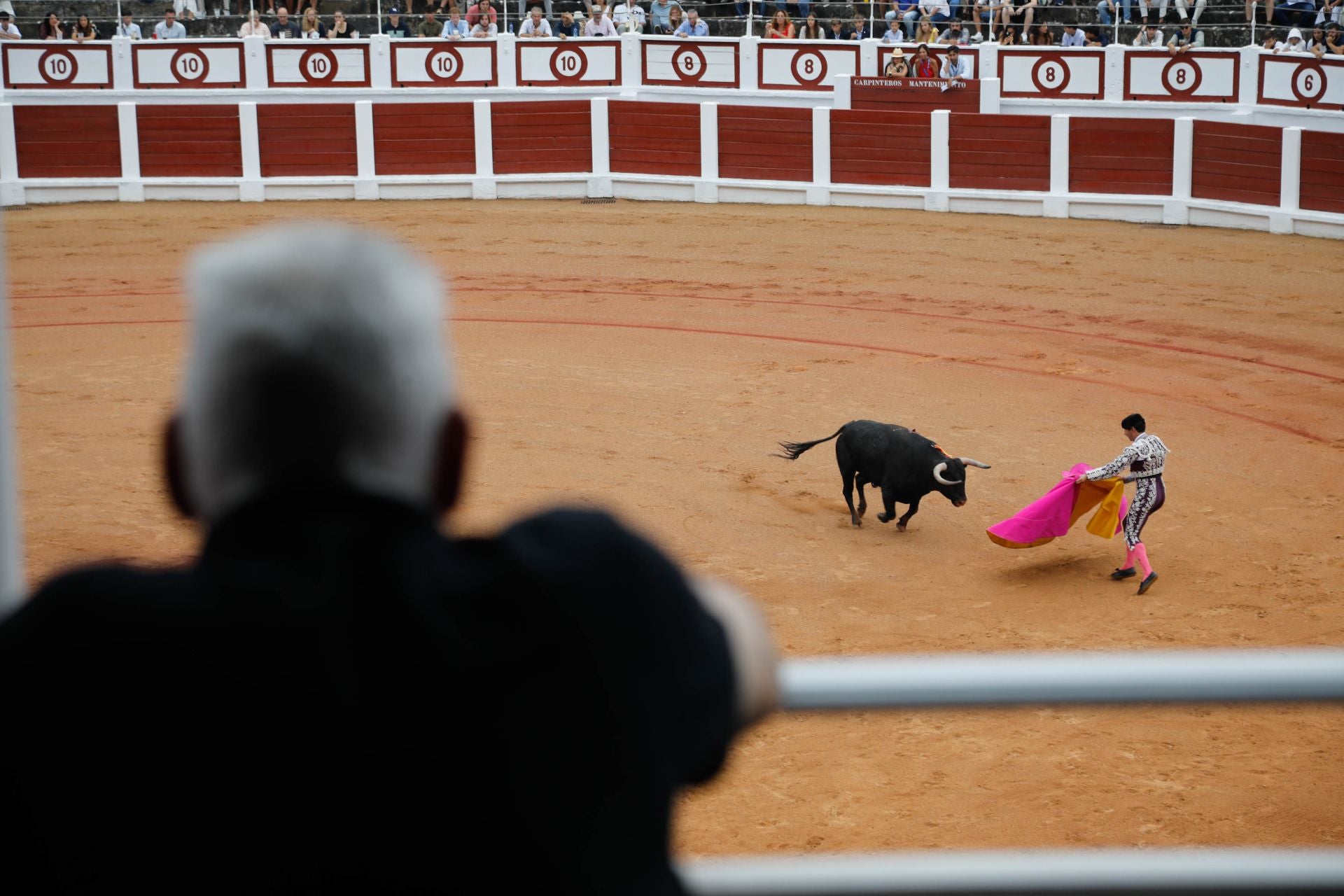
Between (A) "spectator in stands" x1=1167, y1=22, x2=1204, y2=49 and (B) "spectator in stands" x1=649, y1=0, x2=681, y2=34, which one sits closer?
(A) "spectator in stands" x1=1167, y1=22, x2=1204, y2=49

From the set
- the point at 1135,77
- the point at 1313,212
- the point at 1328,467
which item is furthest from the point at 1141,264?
the point at 1328,467

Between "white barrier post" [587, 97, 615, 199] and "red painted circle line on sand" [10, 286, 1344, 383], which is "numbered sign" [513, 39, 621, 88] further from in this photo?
"red painted circle line on sand" [10, 286, 1344, 383]

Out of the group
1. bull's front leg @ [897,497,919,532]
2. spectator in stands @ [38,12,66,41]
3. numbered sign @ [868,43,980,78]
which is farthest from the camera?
spectator in stands @ [38,12,66,41]

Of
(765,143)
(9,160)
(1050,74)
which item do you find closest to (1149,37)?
(1050,74)

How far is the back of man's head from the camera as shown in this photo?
3.37 ft

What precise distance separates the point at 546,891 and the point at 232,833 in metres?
0.19

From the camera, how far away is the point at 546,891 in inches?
40.4

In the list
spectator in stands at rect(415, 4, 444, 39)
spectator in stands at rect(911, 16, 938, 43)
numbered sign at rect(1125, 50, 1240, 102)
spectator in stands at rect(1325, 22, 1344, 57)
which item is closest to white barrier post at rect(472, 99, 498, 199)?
spectator in stands at rect(415, 4, 444, 39)

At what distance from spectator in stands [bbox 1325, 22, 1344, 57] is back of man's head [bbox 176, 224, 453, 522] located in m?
19.1

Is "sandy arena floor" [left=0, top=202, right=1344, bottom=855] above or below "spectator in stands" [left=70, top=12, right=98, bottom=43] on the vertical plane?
below

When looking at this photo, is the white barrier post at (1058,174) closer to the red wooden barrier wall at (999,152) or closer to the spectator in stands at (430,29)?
the red wooden barrier wall at (999,152)

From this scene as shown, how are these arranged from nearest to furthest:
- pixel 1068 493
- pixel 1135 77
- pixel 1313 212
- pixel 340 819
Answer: pixel 340 819 → pixel 1068 493 → pixel 1313 212 → pixel 1135 77

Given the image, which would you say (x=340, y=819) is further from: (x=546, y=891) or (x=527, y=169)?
(x=527, y=169)

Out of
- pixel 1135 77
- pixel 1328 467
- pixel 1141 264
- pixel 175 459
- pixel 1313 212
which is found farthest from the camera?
Answer: pixel 1135 77
